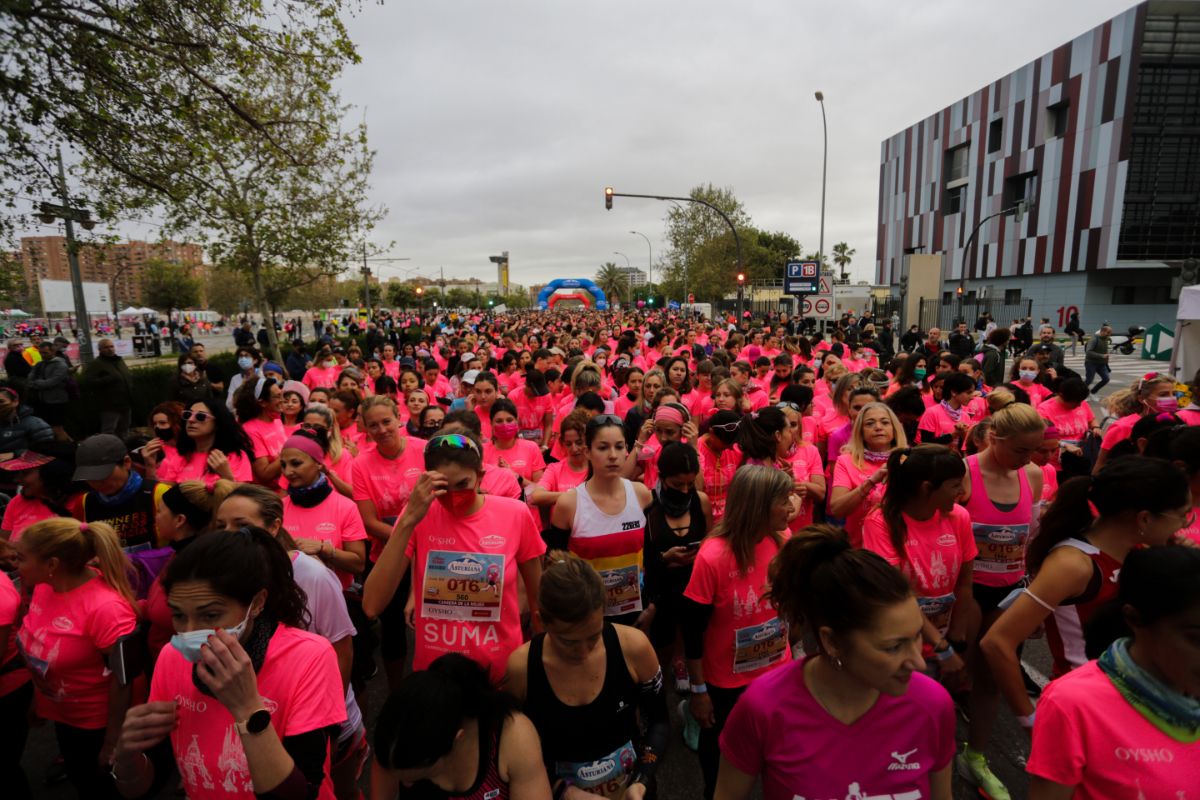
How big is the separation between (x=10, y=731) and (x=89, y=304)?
1535 inches

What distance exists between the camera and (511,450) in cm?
517

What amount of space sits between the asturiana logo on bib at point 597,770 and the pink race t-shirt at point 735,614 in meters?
0.80

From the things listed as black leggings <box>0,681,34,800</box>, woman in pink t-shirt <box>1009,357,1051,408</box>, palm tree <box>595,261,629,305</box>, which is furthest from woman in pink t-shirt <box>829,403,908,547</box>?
palm tree <box>595,261,629,305</box>

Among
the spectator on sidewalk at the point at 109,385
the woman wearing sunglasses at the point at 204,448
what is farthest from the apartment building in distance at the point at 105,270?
the woman wearing sunglasses at the point at 204,448

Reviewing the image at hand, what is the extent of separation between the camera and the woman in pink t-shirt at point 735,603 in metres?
2.74

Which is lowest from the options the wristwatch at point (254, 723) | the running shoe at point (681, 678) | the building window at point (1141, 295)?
the running shoe at point (681, 678)

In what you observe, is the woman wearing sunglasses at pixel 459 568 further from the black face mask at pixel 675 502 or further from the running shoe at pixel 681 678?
the running shoe at pixel 681 678

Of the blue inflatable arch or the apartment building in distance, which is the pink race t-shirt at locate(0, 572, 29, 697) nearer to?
the apartment building in distance

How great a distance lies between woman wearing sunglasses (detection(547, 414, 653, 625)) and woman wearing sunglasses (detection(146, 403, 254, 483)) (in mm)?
2709

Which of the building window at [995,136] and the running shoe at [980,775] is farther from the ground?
the building window at [995,136]

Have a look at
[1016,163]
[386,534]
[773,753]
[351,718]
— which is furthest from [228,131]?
[1016,163]

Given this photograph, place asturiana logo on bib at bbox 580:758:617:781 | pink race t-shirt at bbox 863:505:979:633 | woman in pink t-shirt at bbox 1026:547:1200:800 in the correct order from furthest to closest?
pink race t-shirt at bbox 863:505:979:633 < asturiana logo on bib at bbox 580:758:617:781 < woman in pink t-shirt at bbox 1026:547:1200:800

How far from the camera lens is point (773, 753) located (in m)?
1.81

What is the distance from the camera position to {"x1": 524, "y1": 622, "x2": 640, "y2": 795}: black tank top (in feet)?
7.07
